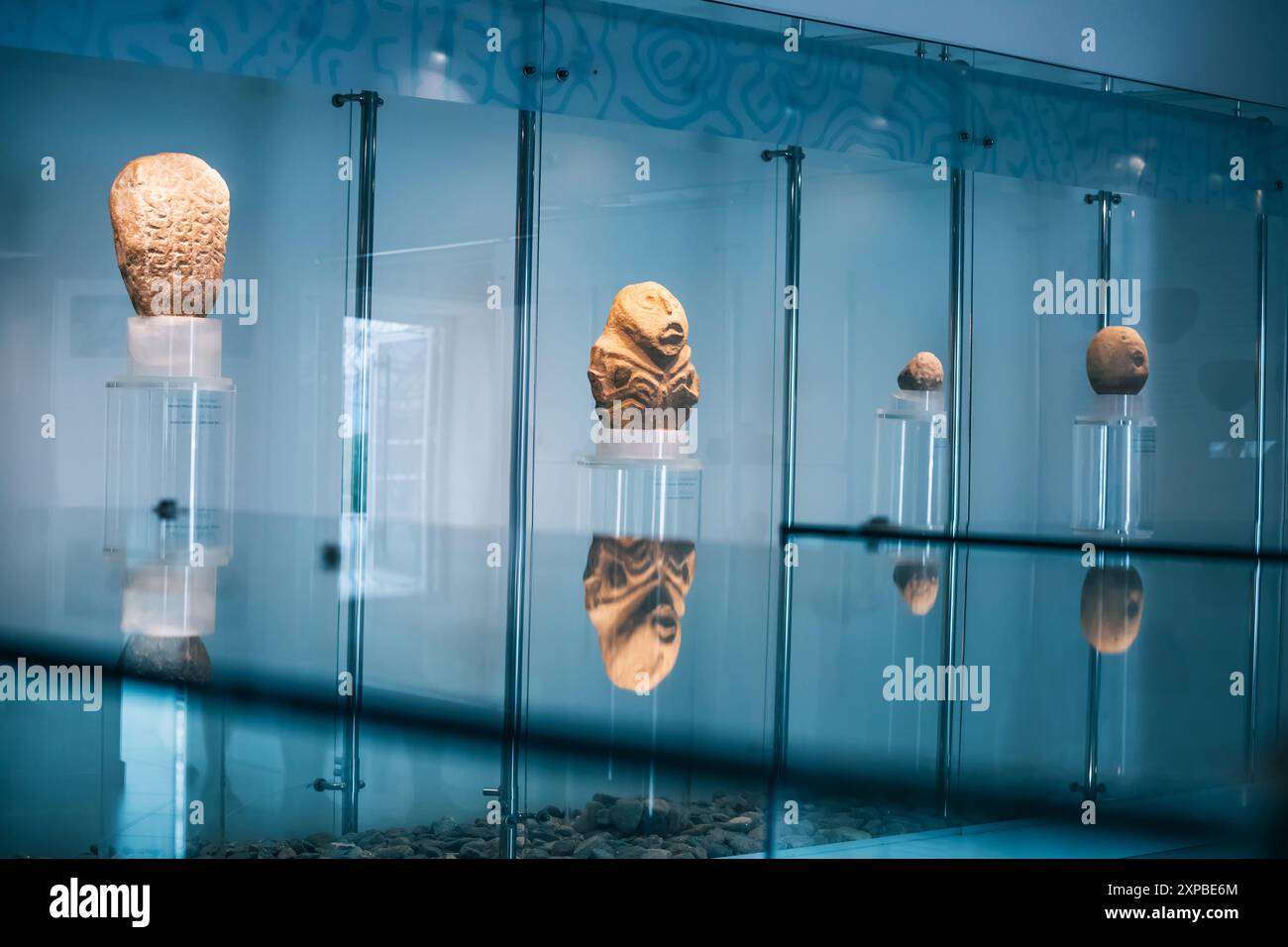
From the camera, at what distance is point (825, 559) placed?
7.11 m

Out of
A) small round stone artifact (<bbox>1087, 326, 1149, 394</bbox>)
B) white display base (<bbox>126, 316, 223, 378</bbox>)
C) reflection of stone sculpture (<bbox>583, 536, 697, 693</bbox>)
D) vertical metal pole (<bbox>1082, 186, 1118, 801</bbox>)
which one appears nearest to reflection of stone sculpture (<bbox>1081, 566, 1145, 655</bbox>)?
vertical metal pole (<bbox>1082, 186, 1118, 801</bbox>)

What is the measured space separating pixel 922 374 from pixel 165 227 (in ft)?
13.5

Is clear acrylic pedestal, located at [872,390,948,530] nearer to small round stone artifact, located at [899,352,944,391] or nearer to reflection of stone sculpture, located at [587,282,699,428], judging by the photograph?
small round stone artifact, located at [899,352,944,391]

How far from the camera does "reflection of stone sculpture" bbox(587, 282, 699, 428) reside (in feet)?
19.4

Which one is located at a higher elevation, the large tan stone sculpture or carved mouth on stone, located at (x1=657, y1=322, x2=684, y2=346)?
the large tan stone sculpture

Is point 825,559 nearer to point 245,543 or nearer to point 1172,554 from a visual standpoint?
point 1172,554

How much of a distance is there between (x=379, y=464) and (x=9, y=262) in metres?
1.80

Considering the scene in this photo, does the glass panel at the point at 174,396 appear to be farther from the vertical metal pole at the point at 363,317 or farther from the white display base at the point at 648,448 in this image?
the white display base at the point at 648,448

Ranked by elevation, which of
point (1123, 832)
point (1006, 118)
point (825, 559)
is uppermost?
point (1006, 118)

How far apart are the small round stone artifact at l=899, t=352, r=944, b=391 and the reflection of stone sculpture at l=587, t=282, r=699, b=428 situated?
1557 millimetres

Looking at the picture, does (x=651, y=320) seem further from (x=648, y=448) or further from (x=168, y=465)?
(x=168, y=465)

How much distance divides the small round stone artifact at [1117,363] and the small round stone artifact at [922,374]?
0.92m

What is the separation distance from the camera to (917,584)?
6.74 metres
